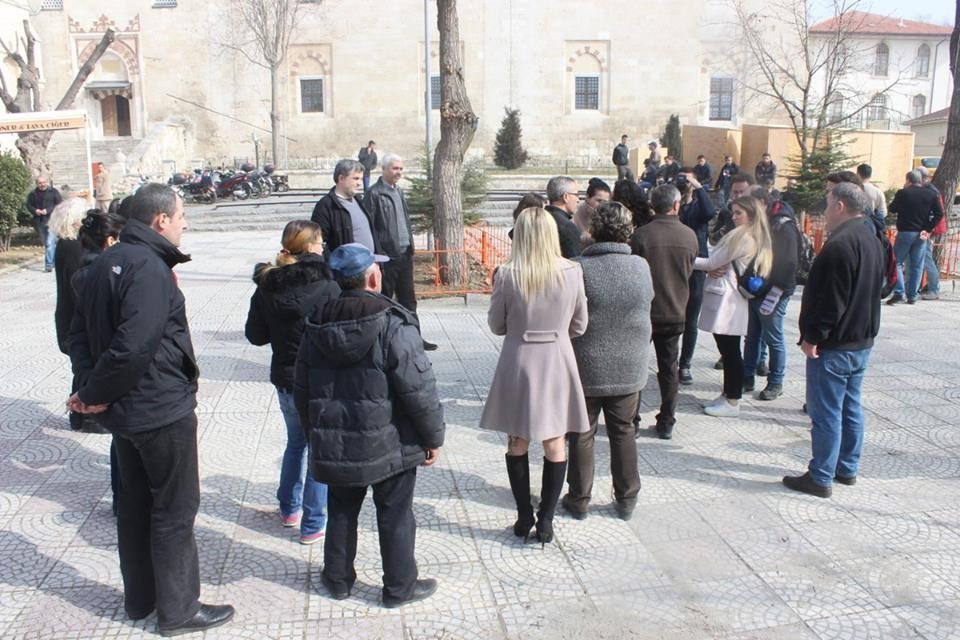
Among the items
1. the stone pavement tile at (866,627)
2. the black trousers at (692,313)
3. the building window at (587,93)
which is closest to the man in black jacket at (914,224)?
the black trousers at (692,313)

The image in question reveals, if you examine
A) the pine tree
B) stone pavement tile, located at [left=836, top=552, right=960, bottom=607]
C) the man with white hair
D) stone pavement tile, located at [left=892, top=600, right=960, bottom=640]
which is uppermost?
the pine tree

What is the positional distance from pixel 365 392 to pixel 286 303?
31.9 inches

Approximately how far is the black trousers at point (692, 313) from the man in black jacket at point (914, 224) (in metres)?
4.90

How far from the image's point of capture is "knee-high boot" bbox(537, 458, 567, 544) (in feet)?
13.1

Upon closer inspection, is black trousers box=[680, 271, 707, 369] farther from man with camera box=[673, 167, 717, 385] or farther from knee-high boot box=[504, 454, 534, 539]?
knee-high boot box=[504, 454, 534, 539]

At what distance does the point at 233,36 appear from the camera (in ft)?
125

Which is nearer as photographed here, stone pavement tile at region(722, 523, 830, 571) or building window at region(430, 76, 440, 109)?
stone pavement tile at region(722, 523, 830, 571)

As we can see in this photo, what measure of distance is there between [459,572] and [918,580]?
84.6 inches

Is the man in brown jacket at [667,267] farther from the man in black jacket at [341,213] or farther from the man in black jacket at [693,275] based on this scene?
the man in black jacket at [341,213]

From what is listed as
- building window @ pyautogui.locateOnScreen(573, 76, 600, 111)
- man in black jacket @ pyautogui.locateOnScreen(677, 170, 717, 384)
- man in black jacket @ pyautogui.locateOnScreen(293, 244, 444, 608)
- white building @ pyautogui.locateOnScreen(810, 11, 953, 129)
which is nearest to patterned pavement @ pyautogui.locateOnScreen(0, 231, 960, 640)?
man in black jacket @ pyautogui.locateOnScreen(677, 170, 717, 384)

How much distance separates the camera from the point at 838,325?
14.7 ft

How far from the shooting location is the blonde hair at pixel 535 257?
3773 millimetres

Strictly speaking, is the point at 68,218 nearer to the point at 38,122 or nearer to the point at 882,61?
the point at 38,122

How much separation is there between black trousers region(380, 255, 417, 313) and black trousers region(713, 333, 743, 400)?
2.85 meters
